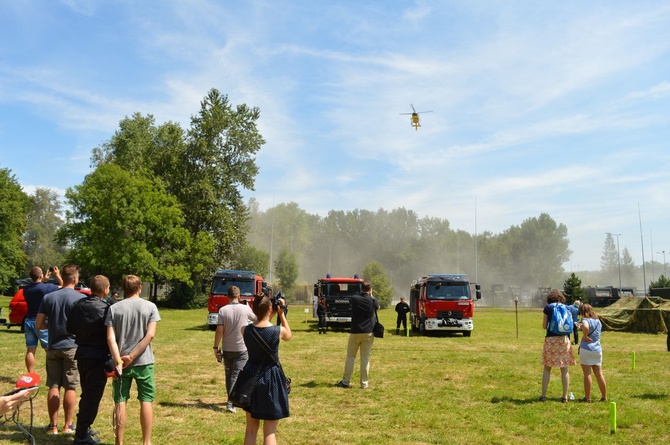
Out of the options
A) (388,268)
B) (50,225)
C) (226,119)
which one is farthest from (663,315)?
(388,268)

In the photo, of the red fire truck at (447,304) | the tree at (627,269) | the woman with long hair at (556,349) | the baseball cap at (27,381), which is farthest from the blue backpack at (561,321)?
the tree at (627,269)

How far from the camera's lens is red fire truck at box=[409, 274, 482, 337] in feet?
80.3

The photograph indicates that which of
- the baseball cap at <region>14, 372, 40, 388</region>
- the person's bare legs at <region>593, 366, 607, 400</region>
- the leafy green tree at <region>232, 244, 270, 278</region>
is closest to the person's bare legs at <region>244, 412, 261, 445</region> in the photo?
the baseball cap at <region>14, 372, 40, 388</region>

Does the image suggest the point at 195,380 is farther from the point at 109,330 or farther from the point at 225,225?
the point at 225,225

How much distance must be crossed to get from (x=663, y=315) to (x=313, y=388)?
78.5 ft

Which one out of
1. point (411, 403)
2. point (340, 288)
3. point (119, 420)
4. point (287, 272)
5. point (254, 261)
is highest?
point (254, 261)

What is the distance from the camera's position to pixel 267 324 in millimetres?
5773

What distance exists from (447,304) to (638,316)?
11597mm

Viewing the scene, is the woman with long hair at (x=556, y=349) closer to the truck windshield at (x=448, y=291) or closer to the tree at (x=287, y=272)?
the truck windshield at (x=448, y=291)

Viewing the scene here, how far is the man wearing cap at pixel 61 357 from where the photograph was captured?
7277 mm

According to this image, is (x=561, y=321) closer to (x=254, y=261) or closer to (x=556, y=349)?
(x=556, y=349)

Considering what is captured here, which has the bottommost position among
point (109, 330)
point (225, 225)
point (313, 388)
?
point (313, 388)

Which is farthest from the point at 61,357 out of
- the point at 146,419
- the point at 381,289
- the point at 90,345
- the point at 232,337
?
the point at 381,289

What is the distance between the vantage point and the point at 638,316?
29.3 meters
